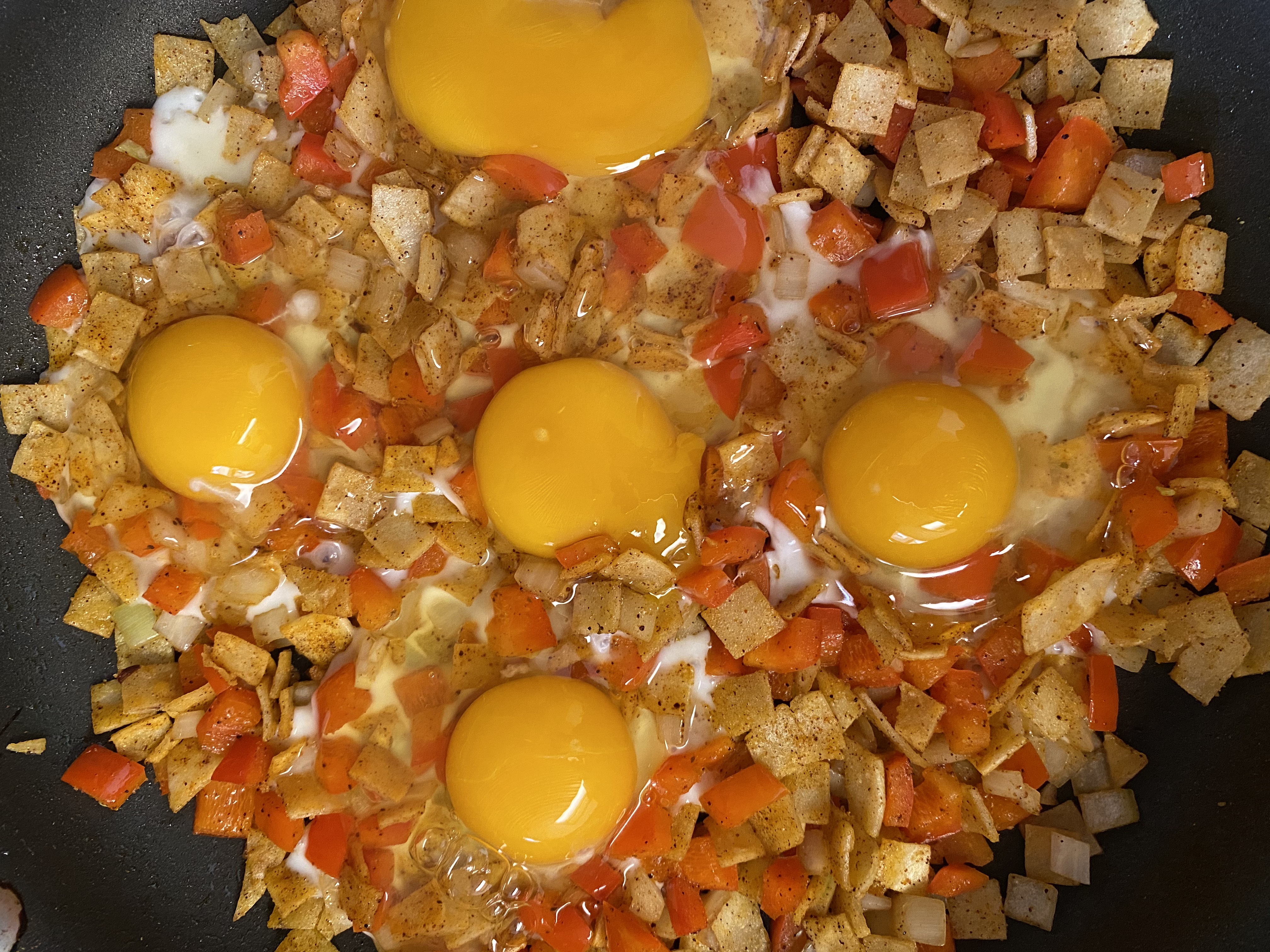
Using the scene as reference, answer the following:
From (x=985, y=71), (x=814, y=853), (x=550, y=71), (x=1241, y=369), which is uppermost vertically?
(x=550, y=71)

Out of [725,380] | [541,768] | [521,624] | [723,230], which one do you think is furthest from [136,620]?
[723,230]

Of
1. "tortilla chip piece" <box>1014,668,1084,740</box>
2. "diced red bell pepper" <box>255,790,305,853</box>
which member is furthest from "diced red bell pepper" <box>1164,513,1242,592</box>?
"diced red bell pepper" <box>255,790,305,853</box>

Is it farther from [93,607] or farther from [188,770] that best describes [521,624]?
[93,607]

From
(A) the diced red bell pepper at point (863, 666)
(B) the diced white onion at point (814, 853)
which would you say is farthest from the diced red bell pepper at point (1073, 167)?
(B) the diced white onion at point (814, 853)

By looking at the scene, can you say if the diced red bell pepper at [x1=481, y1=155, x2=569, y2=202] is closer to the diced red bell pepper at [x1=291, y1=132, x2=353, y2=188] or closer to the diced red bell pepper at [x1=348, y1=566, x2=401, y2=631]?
the diced red bell pepper at [x1=291, y1=132, x2=353, y2=188]

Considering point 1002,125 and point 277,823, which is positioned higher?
point 1002,125

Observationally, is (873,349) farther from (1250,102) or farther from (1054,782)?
(1054,782)

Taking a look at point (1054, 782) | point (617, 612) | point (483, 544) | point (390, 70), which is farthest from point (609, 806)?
point (390, 70)
